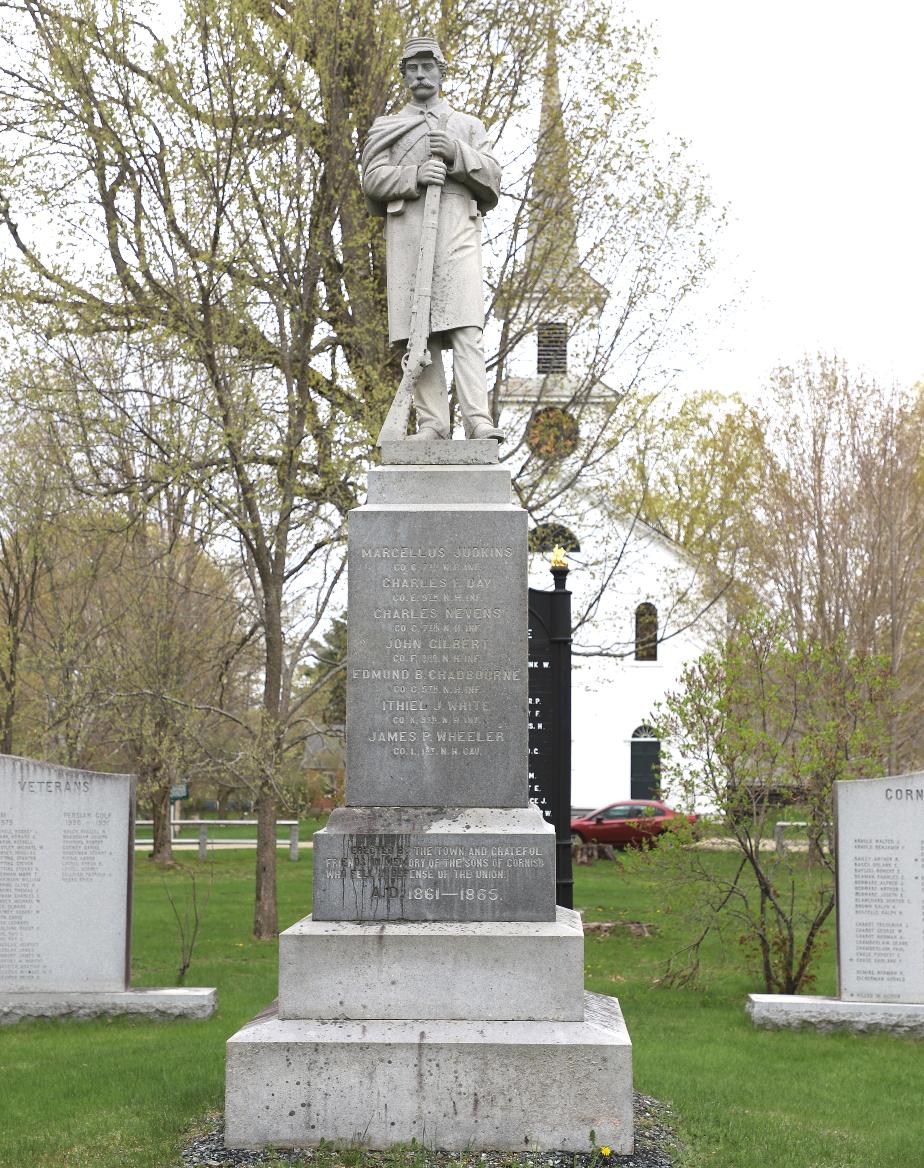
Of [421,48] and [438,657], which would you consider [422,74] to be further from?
[438,657]

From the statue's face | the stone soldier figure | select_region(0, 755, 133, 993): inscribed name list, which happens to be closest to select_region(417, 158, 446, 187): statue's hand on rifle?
the stone soldier figure

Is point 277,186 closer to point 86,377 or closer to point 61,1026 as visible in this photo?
point 86,377

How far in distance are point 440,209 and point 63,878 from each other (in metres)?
5.95

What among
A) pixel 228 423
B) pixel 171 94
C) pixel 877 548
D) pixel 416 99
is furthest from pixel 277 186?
pixel 877 548

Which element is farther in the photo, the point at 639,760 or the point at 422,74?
the point at 639,760

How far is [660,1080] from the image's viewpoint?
26.5ft

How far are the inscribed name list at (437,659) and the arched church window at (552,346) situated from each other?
9708 mm

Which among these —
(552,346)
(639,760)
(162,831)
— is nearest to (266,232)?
(552,346)

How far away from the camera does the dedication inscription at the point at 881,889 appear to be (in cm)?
1005

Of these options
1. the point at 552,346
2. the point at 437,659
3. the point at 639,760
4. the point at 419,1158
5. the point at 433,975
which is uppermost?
the point at 552,346

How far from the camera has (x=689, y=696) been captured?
37.9ft

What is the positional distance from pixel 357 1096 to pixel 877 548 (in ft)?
60.9

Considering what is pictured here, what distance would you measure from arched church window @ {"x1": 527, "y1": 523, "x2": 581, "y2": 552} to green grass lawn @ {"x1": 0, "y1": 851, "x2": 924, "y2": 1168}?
535 centimetres

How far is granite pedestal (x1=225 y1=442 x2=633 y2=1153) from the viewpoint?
610 centimetres
